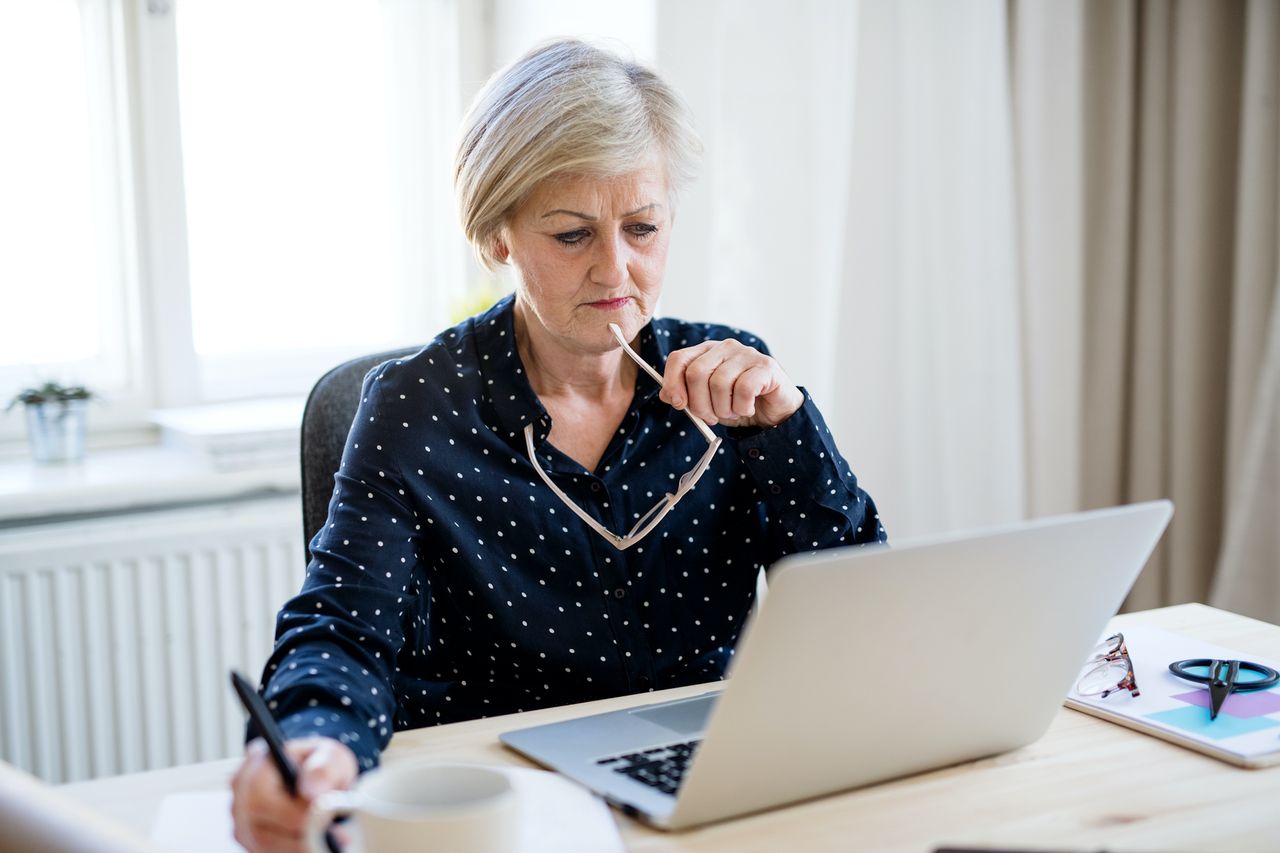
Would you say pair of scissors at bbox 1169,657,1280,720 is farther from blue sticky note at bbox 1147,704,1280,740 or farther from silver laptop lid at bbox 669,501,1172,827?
silver laptop lid at bbox 669,501,1172,827

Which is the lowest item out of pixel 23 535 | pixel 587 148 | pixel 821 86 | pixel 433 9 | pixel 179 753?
pixel 179 753

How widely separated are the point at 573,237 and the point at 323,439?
338 mm

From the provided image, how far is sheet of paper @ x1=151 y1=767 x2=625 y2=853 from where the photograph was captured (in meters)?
0.80

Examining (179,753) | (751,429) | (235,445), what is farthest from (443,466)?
(179,753)

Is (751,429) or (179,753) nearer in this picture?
(751,429)

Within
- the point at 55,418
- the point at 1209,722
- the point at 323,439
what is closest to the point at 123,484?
the point at 55,418

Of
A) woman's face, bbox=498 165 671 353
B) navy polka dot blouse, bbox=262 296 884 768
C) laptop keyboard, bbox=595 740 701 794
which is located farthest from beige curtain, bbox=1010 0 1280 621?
laptop keyboard, bbox=595 740 701 794

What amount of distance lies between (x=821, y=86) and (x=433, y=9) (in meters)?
0.76

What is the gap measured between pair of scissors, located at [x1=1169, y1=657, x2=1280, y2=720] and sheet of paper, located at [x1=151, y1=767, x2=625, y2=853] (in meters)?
0.50

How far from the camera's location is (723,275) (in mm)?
2174

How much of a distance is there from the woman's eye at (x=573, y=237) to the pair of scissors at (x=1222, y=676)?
2.13 feet

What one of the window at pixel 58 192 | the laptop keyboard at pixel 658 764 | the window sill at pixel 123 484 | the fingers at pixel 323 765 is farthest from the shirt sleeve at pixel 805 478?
the window at pixel 58 192

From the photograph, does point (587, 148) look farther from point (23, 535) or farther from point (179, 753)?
point (179, 753)

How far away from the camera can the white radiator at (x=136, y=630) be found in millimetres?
1978
